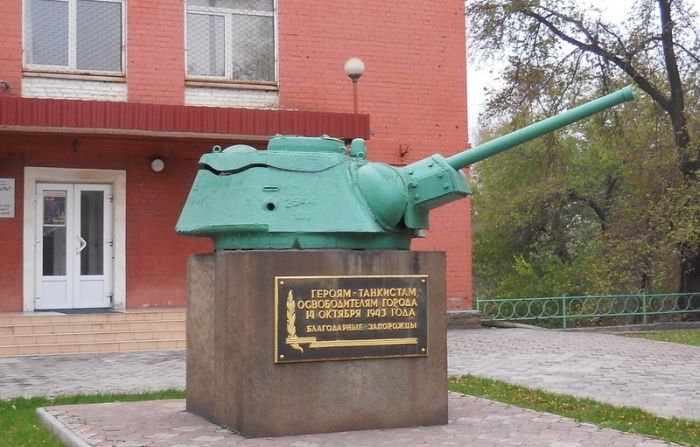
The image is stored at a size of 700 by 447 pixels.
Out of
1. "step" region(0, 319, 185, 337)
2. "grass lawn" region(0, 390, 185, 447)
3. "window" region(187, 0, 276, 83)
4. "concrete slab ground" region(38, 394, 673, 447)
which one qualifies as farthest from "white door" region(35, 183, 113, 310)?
"concrete slab ground" region(38, 394, 673, 447)

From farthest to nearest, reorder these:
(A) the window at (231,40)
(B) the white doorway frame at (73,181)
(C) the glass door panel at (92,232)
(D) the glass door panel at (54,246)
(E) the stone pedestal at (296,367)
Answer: (A) the window at (231,40)
(C) the glass door panel at (92,232)
(D) the glass door panel at (54,246)
(B) the white doorway frame at (73,181)
(E) the stone pedestal at (296,367)

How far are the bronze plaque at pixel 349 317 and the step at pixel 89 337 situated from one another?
25.8 ft

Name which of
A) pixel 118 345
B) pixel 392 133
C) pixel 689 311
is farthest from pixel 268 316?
pixel 689 311

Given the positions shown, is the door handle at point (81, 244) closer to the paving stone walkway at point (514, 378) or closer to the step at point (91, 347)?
the step at point (91, 347)

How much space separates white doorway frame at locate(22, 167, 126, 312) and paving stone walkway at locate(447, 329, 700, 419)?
5.24 m

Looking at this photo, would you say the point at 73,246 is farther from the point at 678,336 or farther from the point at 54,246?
the point at 678,336

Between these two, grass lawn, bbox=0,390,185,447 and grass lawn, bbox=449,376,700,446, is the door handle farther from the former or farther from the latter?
grass lawn, bbox=449,376,700,446

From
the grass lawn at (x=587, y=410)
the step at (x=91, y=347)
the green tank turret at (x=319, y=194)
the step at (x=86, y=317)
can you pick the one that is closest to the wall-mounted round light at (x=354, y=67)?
the step at (x=86, y=317)

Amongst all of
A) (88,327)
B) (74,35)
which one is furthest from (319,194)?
(74,35)

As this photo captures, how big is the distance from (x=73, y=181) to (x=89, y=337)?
10.4 feet

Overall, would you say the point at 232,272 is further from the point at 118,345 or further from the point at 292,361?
the point at 118,345

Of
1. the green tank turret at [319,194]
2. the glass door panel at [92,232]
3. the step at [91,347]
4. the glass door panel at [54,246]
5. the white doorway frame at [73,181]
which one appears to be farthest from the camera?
the glass door panel at [92,232]

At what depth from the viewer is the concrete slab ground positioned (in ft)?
21.1

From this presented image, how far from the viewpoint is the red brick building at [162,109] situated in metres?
15.5
